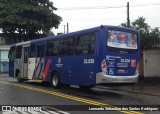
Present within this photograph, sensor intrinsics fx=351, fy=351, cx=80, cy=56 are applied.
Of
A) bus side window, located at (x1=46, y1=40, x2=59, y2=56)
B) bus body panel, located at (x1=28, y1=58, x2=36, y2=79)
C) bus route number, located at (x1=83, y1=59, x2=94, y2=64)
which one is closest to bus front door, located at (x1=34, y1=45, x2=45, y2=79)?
bus body panel, located at (x1=28, y1=58, x2=36, y2=79)

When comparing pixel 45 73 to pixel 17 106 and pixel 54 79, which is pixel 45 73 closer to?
pixel 54 79

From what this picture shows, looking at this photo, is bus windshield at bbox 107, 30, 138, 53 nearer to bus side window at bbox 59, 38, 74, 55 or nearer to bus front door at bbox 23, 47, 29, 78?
bus side window at bbox 59, 38, 74, 55

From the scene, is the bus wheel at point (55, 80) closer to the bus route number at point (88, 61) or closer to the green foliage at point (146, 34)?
the bus route number at point (88, 61)

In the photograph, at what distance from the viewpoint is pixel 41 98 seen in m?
15.1

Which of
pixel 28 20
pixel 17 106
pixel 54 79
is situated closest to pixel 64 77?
pixel 54 79

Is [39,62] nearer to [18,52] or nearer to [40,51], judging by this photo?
[40,51]

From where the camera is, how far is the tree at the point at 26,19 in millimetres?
41625

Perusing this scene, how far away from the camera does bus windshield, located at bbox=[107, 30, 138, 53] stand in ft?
53.4

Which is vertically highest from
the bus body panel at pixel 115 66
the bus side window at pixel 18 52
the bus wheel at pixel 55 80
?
the bus side window at pixel 18 52

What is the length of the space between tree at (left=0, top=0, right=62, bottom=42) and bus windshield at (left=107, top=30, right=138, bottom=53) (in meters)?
25.8

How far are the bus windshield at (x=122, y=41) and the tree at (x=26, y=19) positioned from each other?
25.8 metres

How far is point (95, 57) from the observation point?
52.7ft

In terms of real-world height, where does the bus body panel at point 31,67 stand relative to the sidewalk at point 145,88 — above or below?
above

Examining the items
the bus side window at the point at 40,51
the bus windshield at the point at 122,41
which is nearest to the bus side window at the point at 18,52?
the bus side window at the point at 40,51
